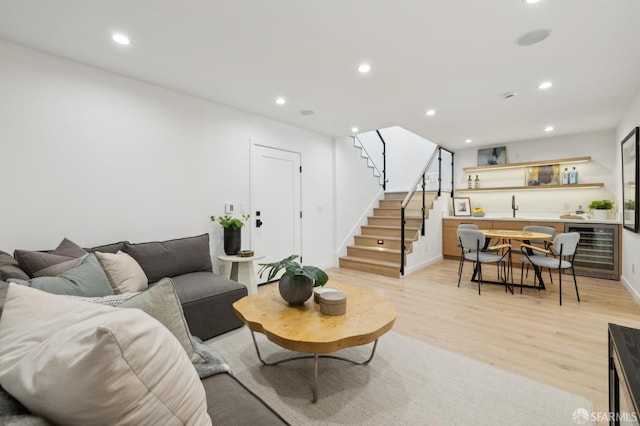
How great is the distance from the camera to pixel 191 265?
305 centimetres

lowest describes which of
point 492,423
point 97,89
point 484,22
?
point 492,423

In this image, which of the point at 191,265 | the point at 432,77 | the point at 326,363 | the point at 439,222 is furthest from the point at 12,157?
the point at 439,222

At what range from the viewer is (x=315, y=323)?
5.75 ft

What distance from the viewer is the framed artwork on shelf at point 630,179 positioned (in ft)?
11.0

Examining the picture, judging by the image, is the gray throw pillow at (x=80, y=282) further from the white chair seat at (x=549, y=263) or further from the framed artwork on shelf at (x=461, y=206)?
the framed artwork on shelf at (x=461, y=206)

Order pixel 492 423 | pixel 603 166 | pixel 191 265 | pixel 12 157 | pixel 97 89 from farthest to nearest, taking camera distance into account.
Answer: pixel 603 166 < pixel 191 265 < pixel 97 89 < pixel 12 157 < pixel 492 423

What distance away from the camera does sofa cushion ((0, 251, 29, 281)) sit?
1.74m

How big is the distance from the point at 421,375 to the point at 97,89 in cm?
380

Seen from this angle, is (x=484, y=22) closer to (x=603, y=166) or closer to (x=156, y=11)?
(x=156, y=11)

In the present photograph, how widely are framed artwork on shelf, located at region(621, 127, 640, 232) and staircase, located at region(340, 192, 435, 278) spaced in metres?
2.66

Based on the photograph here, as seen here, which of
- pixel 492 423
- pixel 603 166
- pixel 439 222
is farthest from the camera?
pixel 439 222

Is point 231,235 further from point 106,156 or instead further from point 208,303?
point 106,156

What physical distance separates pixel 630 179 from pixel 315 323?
448cm

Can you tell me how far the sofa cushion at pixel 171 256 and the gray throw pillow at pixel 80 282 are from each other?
0.69m
